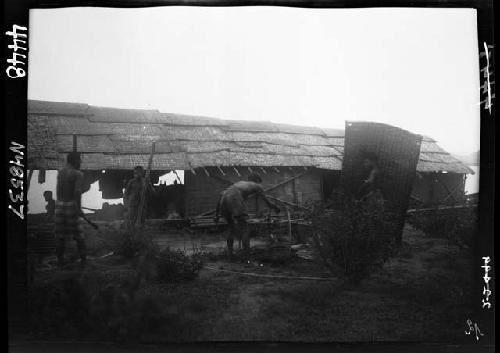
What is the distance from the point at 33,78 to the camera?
4730 mm

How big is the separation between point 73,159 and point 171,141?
1.27 m

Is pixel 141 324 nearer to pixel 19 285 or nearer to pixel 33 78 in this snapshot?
pixel 19 285

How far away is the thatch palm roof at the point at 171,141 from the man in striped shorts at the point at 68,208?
16 centimetres

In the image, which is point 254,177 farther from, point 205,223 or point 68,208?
point 68,208

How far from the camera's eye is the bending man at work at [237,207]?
16.9ft

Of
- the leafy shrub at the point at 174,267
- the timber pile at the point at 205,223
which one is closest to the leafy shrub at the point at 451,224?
the timber pile at the point at 205,223

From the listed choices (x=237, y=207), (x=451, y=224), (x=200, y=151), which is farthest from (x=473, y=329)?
(x=200, y=151)

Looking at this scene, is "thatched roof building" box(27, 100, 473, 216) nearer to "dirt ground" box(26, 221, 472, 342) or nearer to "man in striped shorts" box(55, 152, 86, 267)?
"man in striped shorts" box(55, 152, 86, 267)

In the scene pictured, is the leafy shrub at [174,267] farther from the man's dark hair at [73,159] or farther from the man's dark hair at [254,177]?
the man's dark hair at [73,159]

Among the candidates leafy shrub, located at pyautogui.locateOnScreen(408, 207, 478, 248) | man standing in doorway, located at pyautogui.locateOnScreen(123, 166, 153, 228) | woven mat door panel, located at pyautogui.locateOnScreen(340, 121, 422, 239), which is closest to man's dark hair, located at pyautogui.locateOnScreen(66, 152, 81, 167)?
man standing in doorway, located at pyautogui.locateOnScreen(123, 166, 153, 228)

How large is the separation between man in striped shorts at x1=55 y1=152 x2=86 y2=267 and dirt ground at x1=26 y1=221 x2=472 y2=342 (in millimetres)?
158

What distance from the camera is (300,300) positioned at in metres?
4.62

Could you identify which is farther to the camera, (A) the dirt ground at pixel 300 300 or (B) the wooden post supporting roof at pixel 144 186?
(B) the wooden post supporting roof at pixel 144 186

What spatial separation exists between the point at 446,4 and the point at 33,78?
17.5 ft
